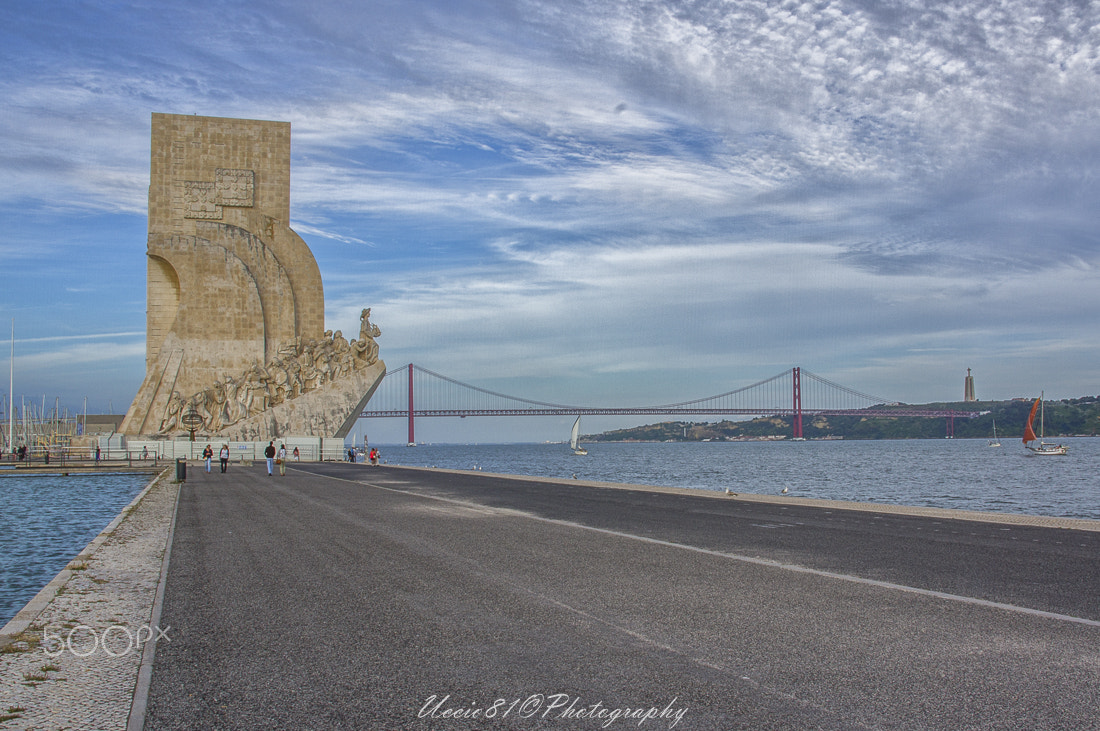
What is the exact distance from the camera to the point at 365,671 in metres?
3.57

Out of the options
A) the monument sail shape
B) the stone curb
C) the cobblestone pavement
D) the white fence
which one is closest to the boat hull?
the monument sail shape

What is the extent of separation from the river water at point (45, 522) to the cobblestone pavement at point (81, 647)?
0.84 metres

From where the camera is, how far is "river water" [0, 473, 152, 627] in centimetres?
761

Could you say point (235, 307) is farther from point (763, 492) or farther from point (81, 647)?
point (81, 647)

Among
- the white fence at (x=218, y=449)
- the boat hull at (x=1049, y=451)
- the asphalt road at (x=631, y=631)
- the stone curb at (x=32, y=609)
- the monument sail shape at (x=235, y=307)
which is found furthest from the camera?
the boat hull at (x=1049, y=451)

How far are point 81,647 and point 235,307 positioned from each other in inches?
1432

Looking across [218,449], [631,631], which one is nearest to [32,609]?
[631,631]

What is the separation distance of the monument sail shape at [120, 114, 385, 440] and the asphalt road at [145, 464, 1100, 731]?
28.0 meters

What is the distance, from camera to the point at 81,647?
13.4 ft

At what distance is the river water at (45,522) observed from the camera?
7609mm

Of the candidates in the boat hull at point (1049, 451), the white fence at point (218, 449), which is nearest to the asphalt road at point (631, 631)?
the white fence at point (218, 449)

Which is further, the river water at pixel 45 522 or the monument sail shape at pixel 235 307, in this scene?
the monument sail shape at pixel 235 307

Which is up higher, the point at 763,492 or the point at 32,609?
the point at 32,609

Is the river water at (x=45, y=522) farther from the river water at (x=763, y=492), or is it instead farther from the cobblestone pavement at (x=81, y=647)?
the cobblestone pavement at (x=81, y=647)
